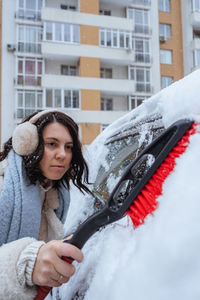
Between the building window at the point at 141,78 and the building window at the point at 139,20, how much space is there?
260cm

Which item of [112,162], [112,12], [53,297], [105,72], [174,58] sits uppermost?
[112,12]

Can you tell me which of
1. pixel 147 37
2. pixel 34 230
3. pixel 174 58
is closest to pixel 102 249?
pixel 34 230

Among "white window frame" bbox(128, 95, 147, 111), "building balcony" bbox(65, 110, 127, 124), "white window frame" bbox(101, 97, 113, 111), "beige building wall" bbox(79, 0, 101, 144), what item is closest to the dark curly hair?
"beige building wall" bbox(79, 0, 101, 144)

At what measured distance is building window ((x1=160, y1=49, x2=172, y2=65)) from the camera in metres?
18.1

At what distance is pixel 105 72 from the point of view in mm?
16938

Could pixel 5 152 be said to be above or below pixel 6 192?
above

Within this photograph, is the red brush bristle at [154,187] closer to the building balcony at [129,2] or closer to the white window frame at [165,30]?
the building balcony at [129,2]

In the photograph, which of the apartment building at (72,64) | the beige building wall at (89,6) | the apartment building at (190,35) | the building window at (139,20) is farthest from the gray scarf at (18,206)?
the apartment building at (190,35)

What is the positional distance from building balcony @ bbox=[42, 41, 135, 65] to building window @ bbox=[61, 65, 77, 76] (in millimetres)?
784

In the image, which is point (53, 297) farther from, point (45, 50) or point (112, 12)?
point (112, 12)

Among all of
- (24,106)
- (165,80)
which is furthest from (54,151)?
(165,80)

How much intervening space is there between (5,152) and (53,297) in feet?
2.88

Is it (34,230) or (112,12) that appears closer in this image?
(34,230)

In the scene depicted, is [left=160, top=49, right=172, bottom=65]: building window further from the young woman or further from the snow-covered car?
the snow-covered car
